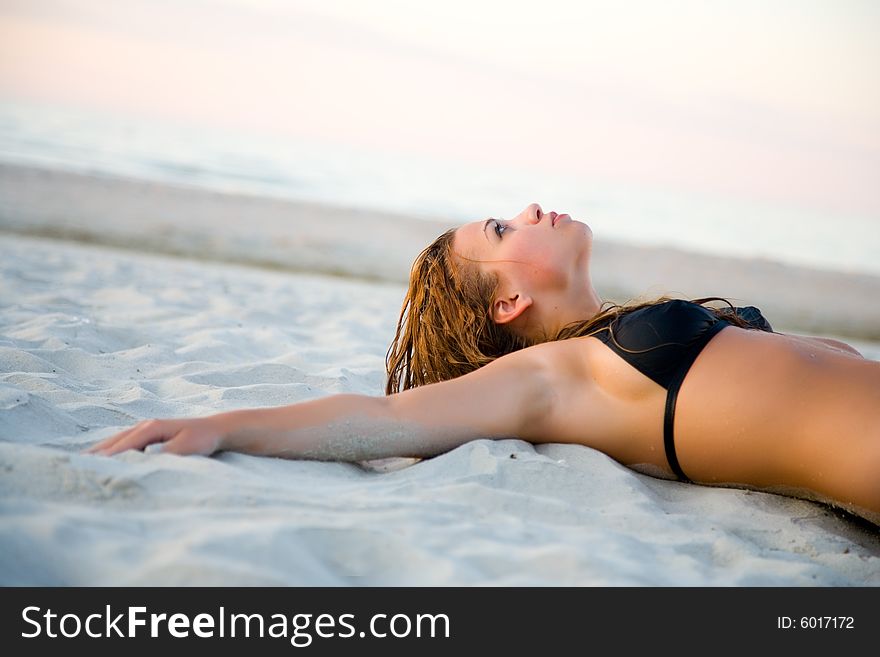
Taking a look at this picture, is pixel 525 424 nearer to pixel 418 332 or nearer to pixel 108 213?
pixel 418 332

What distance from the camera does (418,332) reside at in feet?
9.70

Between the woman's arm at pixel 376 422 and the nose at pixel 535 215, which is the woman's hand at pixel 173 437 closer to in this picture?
the woman's arm at pixel 376 422

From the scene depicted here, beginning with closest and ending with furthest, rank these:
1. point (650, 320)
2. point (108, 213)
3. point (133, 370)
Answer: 1. point (650, 320)
2. point (133, 370)
3. point (108, 213)

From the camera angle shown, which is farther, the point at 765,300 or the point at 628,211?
the point at 628,211

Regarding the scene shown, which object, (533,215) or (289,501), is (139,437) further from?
(533,215)

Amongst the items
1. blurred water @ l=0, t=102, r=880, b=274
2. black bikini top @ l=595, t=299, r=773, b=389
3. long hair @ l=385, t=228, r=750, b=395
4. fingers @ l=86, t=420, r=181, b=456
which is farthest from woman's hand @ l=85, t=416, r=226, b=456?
blurred water @ l=0, t=102, r=880, b=274

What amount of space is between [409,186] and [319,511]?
765 inches

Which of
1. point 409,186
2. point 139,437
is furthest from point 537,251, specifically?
→ point 409,186

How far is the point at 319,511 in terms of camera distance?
1.94m

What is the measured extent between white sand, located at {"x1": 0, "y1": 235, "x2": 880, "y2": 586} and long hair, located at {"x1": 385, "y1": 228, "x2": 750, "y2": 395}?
426 millimetres

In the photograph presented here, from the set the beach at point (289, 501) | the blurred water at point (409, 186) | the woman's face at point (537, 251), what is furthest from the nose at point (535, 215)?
the blurred water at point (409, 186)
